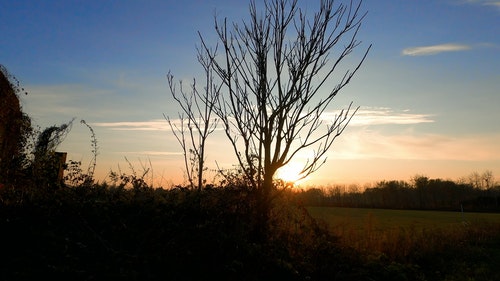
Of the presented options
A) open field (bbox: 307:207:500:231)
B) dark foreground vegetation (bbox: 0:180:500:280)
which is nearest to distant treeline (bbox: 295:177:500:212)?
open field (bbox: 307:207:500:231)

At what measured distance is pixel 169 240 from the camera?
20.0 ft

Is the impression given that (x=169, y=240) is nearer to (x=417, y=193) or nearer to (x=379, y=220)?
(x=379, y=220)

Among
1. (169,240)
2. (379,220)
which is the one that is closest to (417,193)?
(379,220)

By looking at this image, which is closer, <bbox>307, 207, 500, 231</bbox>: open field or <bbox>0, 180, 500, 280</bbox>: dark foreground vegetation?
<bbox>0, 180, 500, 280</bbox>: dark foreground vegetation

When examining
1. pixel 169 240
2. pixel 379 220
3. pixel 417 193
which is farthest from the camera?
pixel 417 193

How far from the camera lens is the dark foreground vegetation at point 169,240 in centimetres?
524

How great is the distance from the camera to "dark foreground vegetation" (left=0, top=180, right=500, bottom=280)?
5.24 metres

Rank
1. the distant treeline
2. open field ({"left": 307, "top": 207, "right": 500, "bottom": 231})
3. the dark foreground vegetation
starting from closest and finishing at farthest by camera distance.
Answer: the dark foreground vegetation → open field ({"left": 307, "top": 207, "right": 500, "bottom": 231}) → the distant treeline

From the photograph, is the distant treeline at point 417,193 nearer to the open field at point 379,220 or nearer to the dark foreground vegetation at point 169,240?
the open field at point 379,220

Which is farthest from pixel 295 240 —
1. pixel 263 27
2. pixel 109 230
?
pixel 263 27

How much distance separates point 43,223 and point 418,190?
272 feet

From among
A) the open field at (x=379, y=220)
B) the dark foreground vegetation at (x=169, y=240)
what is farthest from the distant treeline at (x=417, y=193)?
the dark foreground vegetation at (x=169, y=240)

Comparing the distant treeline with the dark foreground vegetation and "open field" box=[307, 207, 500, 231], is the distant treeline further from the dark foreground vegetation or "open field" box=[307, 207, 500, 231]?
the dark foreground vegetation

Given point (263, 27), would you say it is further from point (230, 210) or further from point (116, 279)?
point (116, 279)
